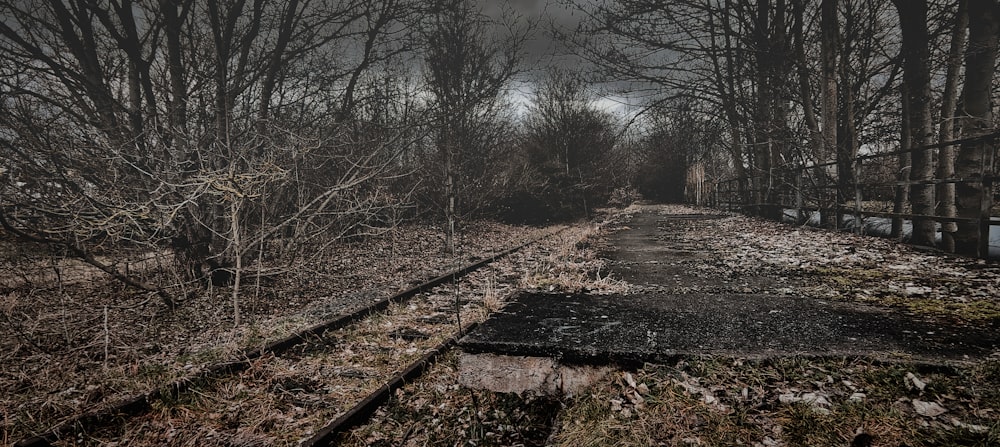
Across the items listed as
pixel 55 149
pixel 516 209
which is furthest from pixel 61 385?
pixel 516 209

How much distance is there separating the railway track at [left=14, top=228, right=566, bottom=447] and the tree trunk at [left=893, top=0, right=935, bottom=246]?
8120 mm

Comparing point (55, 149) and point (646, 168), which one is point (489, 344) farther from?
point (646, 168)

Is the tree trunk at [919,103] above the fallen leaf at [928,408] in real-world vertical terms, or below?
above

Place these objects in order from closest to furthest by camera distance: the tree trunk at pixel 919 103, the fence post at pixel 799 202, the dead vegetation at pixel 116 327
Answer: the dead vegetation at pixel 116 327 < the tree trunk at pixel 919 103 < the fence post at pixel 799 202

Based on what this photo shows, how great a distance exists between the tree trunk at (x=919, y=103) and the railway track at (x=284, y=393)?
8.12 metres

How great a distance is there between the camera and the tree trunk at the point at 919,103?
7.75 m

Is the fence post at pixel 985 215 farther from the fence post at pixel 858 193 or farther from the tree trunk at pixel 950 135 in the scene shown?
the fence post at pixel 858 193

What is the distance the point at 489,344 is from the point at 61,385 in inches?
124

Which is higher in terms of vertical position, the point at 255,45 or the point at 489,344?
the point at 255,45

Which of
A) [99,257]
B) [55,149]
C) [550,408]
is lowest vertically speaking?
[550,408]

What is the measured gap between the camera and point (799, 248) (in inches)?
307

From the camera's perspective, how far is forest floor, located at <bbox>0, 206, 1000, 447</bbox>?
7.54 ft

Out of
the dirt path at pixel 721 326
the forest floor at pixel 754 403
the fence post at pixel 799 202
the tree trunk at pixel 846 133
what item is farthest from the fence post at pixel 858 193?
the forest floor at pixel 754 403

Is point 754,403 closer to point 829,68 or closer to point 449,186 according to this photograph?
point 449,186
